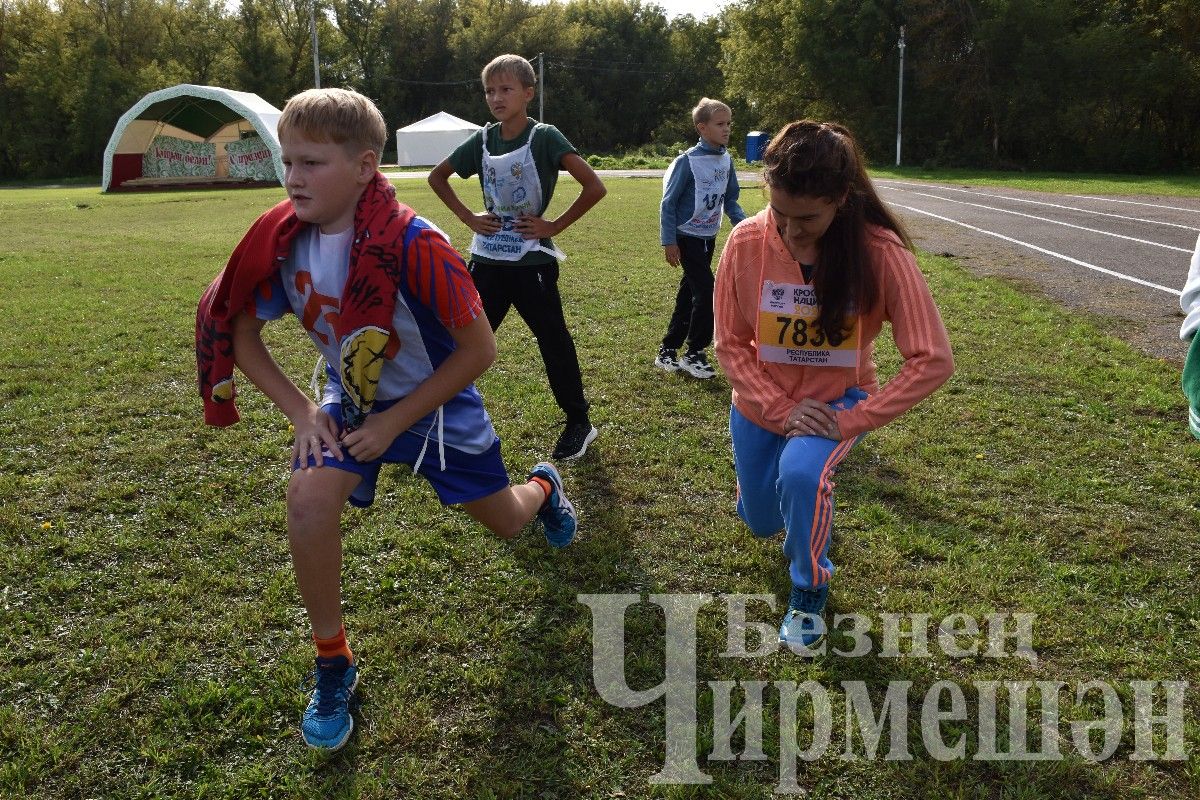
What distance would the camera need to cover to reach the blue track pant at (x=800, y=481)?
120 inches

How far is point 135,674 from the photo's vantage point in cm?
298

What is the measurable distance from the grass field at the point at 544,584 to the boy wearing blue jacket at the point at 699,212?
60cm

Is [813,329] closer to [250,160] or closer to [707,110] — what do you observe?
[707,110]

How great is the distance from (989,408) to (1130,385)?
1272mm

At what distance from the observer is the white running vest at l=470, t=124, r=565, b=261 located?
4645 millimetres

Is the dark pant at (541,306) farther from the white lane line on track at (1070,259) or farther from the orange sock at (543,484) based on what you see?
the white lane line on track at (1070,259)

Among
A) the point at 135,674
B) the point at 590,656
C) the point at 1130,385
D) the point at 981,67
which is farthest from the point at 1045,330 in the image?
the point at 981,67

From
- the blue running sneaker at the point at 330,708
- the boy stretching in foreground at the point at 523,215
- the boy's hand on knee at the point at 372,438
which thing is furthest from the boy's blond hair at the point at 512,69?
the blue running sneaker at the point at 330,708

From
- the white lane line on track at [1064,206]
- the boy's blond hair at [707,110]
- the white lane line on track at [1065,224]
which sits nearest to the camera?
the boy's blond hair at [707,110]

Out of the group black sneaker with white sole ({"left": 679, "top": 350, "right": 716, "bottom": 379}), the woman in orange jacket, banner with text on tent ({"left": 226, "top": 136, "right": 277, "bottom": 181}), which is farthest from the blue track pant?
banner with text on tent ({"left": 226, "top": 136, "right": 277, "bottom": 181})

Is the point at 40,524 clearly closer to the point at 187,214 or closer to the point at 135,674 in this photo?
the point at 135,674

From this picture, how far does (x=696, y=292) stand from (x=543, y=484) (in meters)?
3.21

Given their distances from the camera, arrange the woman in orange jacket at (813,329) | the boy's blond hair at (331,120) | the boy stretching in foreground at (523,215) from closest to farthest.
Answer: the boy's blond hair at (331,120)
the woman in orange jacket at (813,329)
the boy stretching in foreground at (523,215)

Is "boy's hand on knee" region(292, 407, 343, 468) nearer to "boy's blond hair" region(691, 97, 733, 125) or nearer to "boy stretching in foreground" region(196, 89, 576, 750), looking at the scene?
"boy stretching in foreground" region(196, 89, 576, 750)
